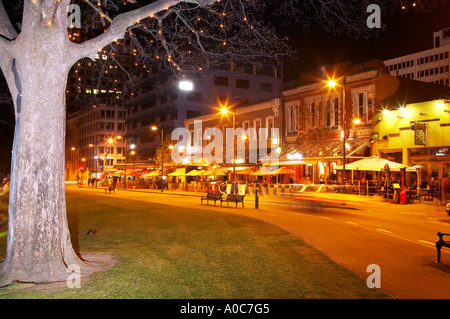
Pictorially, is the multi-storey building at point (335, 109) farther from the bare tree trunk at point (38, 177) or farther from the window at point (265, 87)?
the window at point (265, 87)

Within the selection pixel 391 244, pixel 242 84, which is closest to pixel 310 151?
pixel 391 244

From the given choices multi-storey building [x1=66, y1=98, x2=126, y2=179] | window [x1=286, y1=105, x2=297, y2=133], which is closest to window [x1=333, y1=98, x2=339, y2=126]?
window [x1=286, y1=105, x2=297, y2=133]

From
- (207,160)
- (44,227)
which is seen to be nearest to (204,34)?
(44,227)

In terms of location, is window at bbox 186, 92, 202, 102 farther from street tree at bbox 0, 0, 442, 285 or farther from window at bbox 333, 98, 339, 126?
street tree at bbox 0, 0, 442, 285

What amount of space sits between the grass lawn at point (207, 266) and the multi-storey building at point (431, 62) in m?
105

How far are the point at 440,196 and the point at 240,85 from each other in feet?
184

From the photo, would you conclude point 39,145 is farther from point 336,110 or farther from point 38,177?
point 336,110

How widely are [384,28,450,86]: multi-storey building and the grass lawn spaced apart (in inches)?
4120

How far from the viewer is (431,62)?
351 feet

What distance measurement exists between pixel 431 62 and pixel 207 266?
116045 millimetres

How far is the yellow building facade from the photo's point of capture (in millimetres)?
29953

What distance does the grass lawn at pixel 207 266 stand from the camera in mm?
6586

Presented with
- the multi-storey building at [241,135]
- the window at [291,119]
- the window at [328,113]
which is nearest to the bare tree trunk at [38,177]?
the multi-storey building at [241,135]

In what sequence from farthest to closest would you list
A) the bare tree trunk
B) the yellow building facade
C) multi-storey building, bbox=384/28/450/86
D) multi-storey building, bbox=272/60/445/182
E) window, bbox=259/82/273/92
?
multi-storey building, bbox=384/28/450/86 < window, bbox=259/82/273/92 < multi-storey building, bbox=272/60/445/182 < the yellow building facade < the bare tree trunk
